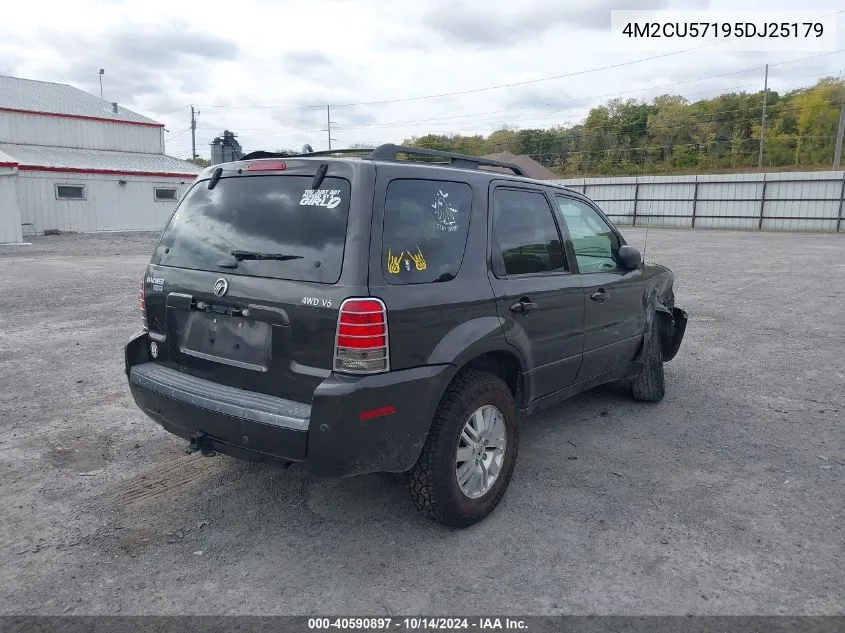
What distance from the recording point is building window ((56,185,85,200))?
2630 centimetres

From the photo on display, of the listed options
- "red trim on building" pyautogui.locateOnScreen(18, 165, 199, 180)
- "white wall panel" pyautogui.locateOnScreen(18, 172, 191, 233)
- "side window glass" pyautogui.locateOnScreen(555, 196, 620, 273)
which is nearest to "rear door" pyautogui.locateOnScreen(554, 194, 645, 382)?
"side window glass" pyautogui.locateOnScreen(555, 196, 620, 273)

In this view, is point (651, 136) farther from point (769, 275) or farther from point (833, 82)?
point (769, 275)

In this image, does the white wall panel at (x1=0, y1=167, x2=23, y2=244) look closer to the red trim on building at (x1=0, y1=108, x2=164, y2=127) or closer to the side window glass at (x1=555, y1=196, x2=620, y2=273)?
the red trim on building at (x1=0, y1=108, x2=164, y2=127)

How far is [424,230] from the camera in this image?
3213mm

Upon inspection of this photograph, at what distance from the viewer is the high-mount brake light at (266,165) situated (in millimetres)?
3270

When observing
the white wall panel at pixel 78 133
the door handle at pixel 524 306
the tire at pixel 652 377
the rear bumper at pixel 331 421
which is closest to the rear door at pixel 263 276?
the rear bumper at pixel 331 421

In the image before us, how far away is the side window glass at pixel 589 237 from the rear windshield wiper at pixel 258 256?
207 cm

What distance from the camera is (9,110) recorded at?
1107 inches

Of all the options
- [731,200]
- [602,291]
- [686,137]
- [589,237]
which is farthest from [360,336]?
[686,137]

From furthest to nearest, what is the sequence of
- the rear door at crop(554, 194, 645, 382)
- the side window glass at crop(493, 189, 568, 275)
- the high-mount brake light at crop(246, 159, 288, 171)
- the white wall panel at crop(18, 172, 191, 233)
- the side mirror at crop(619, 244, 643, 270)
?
the white wall panel at crop(18, 172, 191, 233), the side mirror at crop(619, 244, 643, 270), the rear door at crop(554, 194, 645, 382), the side window glass at crop(493, 189, 568, 275), the high-mount brake light at crop(246, 159, 288, 171)

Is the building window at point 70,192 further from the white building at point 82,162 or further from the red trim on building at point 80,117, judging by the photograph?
the red trim on building at point 80,117

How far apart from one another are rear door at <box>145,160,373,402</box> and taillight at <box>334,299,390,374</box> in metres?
0.05

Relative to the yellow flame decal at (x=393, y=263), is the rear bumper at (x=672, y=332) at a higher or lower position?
lower

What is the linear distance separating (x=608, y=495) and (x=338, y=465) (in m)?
1.75
